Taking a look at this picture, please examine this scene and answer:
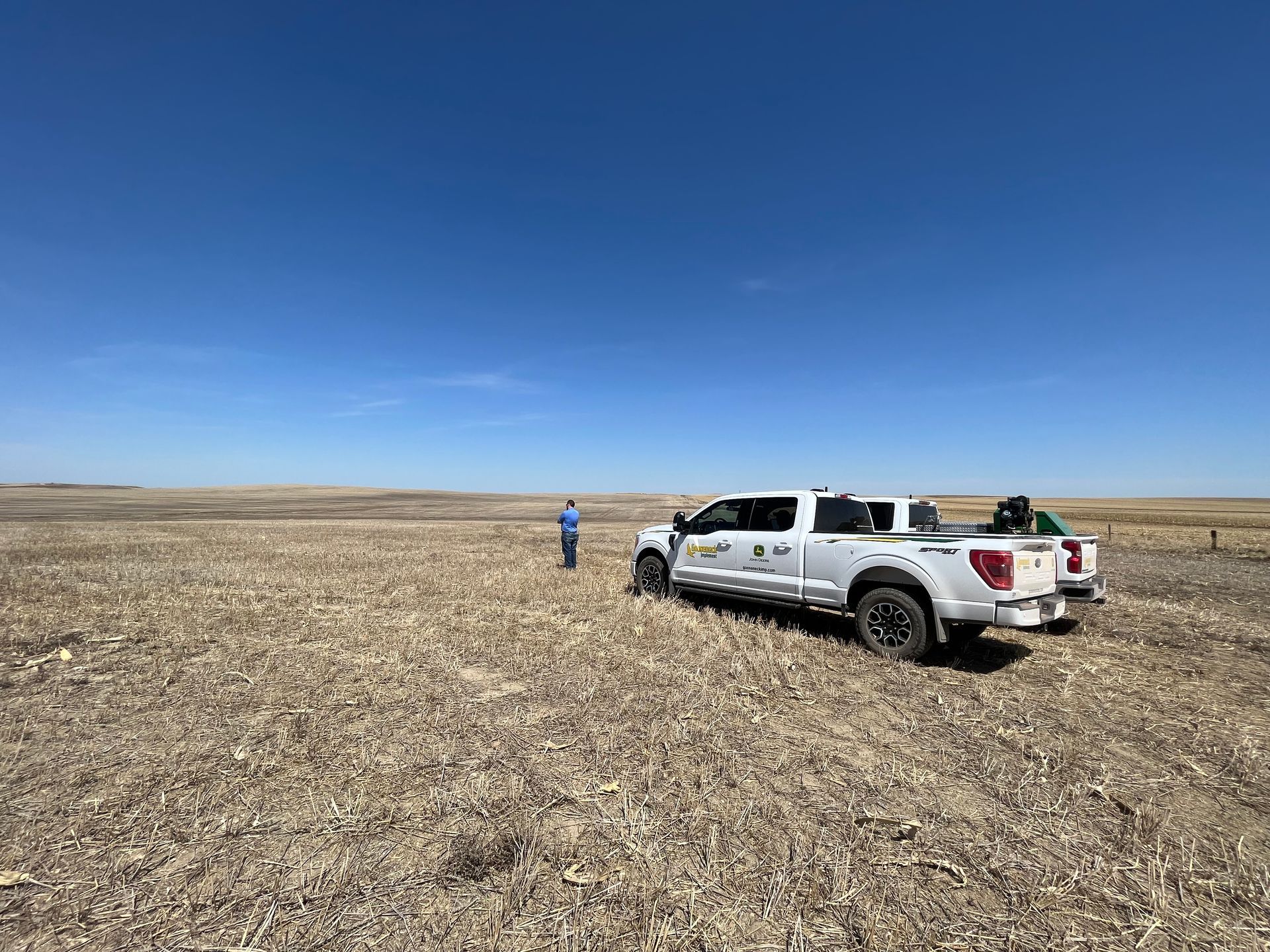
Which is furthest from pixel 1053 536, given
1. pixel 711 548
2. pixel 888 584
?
pixel 711 548

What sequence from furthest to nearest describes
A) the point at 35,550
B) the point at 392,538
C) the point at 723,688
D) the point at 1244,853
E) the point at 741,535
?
the point at 392,538 → the point at 35,550 → the point at 741,535 → the point at 723,688 → the point at 1244,853

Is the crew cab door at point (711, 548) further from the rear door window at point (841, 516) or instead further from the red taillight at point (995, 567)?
the red taillight at point (995, 567)

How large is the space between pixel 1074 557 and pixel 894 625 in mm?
2798

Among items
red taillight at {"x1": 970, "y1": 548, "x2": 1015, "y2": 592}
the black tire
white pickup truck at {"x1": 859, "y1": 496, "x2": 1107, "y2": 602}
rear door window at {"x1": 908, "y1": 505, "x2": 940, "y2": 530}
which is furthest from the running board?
red taillight at {"x1": 970, "y1": 548, "x2": 1015, "y2": 592}

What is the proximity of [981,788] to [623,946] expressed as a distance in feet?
8.78

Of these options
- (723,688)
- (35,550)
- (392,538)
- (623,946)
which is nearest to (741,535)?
(723,688)

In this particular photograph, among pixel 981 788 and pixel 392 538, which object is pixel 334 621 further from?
pixel 392 538

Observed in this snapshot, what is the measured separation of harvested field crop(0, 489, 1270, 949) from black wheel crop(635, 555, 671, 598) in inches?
79.7

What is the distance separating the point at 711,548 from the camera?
899 cm

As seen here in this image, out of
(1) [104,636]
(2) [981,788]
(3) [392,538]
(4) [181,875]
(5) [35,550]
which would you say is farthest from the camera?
(3) [392,538]

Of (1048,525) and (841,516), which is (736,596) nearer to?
(841,516)

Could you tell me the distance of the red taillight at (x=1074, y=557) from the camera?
23.8 feet

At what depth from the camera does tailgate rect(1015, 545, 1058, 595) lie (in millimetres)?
5898

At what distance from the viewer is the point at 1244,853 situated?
304 centimetres
